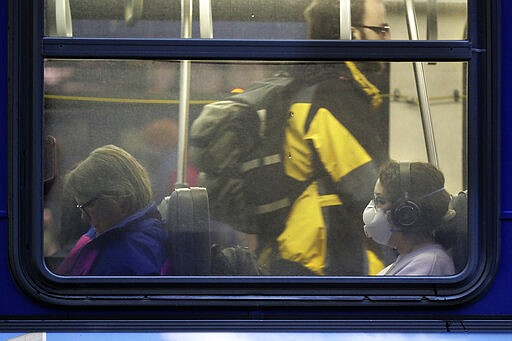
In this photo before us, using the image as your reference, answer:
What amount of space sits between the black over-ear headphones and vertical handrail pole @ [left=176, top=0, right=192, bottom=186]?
1.78 ft

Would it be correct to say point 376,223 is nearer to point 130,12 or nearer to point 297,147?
point 297,147

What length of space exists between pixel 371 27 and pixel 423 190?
43 centimetres

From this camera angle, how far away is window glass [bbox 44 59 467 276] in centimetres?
228

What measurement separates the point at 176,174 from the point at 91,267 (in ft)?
1.03

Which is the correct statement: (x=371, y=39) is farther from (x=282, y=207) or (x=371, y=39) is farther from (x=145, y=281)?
(x=145, y=281)

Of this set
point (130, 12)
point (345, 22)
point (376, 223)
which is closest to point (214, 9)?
point (130, 12)

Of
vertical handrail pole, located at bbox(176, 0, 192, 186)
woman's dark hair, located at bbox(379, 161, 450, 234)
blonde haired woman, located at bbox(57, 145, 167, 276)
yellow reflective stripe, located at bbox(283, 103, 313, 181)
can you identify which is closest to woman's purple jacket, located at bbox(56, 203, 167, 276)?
blonde haired woman, located at bbox(57, 145, 167, 276)

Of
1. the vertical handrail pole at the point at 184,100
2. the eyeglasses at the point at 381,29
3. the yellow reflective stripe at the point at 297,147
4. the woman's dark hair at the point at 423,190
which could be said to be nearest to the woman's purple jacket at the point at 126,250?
the vertical handrail pole at the point at 184,100

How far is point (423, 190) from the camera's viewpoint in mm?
2322

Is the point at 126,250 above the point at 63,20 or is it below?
below

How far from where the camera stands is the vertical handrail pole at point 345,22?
88.9 inches

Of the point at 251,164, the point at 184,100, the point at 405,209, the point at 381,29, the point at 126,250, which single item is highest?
the point at 381,29

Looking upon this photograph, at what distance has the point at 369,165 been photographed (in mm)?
2311

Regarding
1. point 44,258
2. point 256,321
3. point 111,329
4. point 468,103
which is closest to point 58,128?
point 44,258
